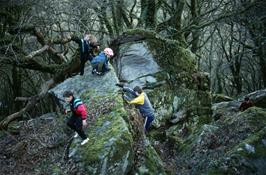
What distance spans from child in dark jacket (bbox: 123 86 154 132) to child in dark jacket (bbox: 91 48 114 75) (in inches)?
42.5

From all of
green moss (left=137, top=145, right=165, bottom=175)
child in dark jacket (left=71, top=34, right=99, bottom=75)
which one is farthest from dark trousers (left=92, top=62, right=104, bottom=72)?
green moss (left=137, top=145, right=165, bottom=175)

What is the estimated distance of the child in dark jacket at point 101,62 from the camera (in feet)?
41.5

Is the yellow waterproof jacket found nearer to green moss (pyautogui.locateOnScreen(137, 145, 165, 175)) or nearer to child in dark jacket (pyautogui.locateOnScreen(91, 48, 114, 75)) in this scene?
child in dark jacket (pyautogui.locateOnScreen(91, 48, 114, 75))

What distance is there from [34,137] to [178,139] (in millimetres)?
5187

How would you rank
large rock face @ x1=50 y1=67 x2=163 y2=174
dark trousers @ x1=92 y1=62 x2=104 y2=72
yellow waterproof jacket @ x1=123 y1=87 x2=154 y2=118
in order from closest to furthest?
large rock face @ x1=50 y1=67 x2=163 y2=174 → yellow waterproof jacket @ x1=123 y1=87 x2=154 y2=118 → dark trousers @ x1=92 y1=62 x2=104 y2=72

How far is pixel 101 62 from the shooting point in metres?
12.7

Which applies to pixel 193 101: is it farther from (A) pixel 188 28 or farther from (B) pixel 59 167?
(B) pixel 59 167

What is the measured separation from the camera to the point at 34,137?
11.9 meters

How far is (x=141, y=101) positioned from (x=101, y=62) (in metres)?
1.77

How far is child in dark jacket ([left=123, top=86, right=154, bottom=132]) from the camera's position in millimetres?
12008

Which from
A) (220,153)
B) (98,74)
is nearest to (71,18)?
(98,74)

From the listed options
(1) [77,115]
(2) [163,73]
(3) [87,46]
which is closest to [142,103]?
(3) [87,46]

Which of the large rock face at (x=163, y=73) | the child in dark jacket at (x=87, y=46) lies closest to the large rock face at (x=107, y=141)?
the child in dark jacket at (x=87, y=46)

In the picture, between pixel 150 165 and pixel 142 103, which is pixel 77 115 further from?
pixel 142 103
